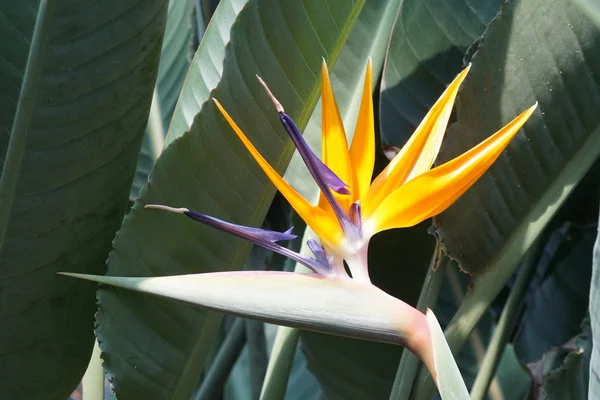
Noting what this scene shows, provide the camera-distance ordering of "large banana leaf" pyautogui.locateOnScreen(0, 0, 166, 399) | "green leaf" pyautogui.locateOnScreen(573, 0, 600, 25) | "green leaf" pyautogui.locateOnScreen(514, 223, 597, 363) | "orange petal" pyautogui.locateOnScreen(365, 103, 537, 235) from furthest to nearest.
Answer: "green leaf" pyautogui.locateOnScreen(514, 223, 597, 363)
"large banana leaf" pyautogui.locateOnScreen(0, 0, 166, 399)
"orange petal" pyautogui.locateOnScreen(365, 103, 537, 235)
"green leaf" pyautogui.locateOnScreen(573, 0, 600, 25)

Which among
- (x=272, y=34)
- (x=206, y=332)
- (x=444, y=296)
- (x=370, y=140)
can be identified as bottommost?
(x=444, y=296)

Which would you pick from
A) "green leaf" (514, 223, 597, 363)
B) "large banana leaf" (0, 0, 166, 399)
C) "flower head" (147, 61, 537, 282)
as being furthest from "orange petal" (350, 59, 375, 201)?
"green leaf" (514, 223, 597, 363)

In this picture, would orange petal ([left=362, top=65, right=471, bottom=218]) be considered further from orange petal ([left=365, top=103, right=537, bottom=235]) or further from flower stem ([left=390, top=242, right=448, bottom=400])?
flower stem ([left=390, top=242, right=448, bottom=400])

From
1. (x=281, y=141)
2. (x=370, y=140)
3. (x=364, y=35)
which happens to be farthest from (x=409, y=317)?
(x=364, y=35)

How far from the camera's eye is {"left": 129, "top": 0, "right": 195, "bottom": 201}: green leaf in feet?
3.23

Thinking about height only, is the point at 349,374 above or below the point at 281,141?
below

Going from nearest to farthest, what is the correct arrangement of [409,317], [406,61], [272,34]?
[409,317], [272,34], [406,61]

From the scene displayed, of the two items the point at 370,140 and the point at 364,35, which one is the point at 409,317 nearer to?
the point at 370,140

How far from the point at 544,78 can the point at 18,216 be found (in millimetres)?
513

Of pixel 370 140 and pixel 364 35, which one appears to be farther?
pixel 364 35

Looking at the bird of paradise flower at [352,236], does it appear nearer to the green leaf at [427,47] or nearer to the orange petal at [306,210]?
the orange petal at [306,210]

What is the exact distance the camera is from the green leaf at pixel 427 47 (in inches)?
29.6

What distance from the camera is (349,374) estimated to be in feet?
2.80

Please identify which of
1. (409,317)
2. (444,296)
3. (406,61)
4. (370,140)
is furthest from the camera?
(444,296)
